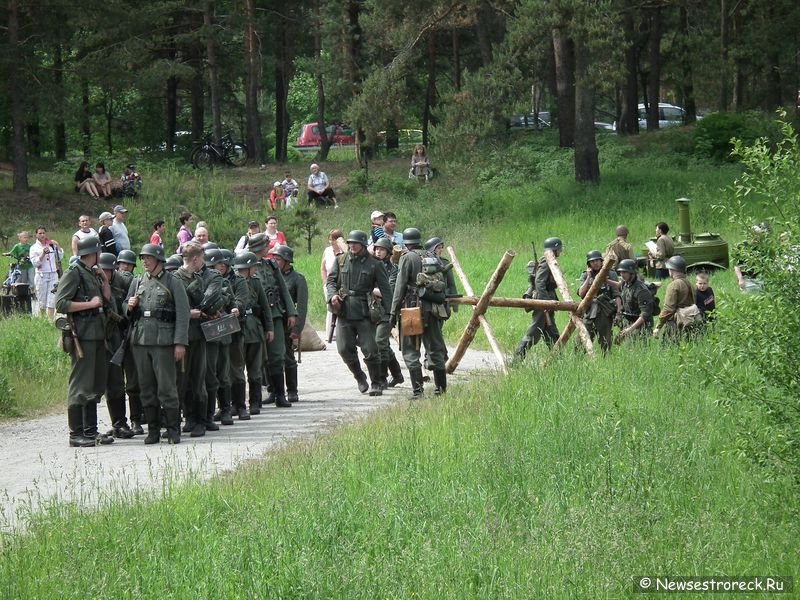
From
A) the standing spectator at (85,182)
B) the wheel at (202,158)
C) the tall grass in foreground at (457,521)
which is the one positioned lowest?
the tall grass in foreground at (457,521)

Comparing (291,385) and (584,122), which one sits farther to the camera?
(584,122)

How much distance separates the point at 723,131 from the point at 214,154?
715 inches

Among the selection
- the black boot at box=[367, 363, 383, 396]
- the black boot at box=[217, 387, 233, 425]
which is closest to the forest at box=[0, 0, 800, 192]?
the black boot at box=[367, 363, 383, 396]

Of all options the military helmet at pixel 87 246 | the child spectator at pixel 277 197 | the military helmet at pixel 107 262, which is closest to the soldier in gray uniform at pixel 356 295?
the military helmet at pixel 107 262

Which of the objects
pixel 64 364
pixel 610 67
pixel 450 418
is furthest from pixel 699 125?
pixel 450 418

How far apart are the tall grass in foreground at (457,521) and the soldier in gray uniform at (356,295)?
4.37 meters

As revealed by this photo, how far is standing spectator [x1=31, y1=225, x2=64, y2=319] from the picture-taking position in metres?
22.7

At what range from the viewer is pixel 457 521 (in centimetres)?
909

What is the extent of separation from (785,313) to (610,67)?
24320 mm

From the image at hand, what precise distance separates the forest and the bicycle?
21.3 inches

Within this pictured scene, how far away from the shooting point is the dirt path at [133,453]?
10578 millimetres

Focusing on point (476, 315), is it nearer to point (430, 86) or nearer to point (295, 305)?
point (295, 305)

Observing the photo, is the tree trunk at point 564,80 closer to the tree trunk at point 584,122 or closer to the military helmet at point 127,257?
the tree trunk at point 584,122

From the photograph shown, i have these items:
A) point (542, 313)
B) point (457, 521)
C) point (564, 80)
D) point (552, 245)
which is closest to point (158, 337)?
point (457, 521)
